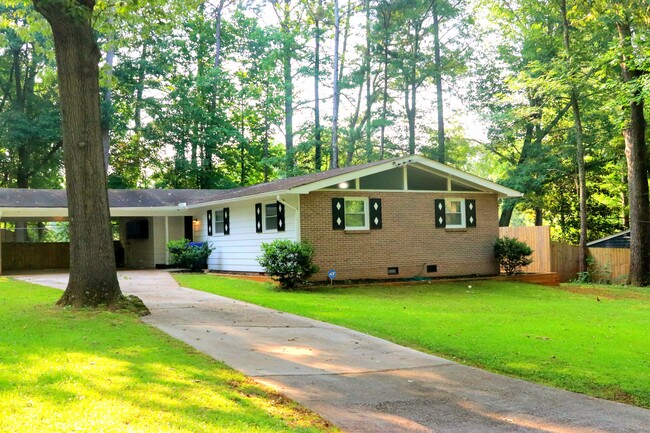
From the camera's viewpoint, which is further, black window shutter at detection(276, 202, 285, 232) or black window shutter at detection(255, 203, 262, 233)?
black window shutter at detection(255, 203, 262, 233)

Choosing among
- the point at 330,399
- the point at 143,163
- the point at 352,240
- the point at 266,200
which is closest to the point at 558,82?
the point at 352,240

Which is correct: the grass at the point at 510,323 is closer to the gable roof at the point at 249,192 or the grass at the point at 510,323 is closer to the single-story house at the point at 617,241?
the gable roof at the point at 249,192

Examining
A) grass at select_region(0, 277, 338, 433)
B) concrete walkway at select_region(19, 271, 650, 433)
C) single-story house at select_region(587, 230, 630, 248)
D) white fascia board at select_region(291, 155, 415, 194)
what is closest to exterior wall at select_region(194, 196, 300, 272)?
white fascia board at select_region(291, 155, 415, 194)

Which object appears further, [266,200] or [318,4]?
[318,4]

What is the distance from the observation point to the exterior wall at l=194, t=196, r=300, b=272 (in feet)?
58.7

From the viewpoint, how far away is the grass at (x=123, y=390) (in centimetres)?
434

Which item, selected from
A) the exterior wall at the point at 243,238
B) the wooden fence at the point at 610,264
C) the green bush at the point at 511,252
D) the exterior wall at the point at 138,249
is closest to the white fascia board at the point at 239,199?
the exterior wall at the point at 243,238

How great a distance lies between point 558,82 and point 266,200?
478 inches

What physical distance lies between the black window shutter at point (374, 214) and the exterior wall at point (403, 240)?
15cm

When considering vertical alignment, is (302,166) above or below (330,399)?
above

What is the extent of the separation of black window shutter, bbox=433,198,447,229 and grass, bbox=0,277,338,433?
1356 centimetres

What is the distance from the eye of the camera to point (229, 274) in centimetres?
2128

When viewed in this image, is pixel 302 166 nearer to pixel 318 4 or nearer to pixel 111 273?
pixel 318 4

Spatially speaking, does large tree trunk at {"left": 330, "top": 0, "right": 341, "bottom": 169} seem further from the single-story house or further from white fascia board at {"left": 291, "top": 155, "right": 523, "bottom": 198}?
the single-story house
